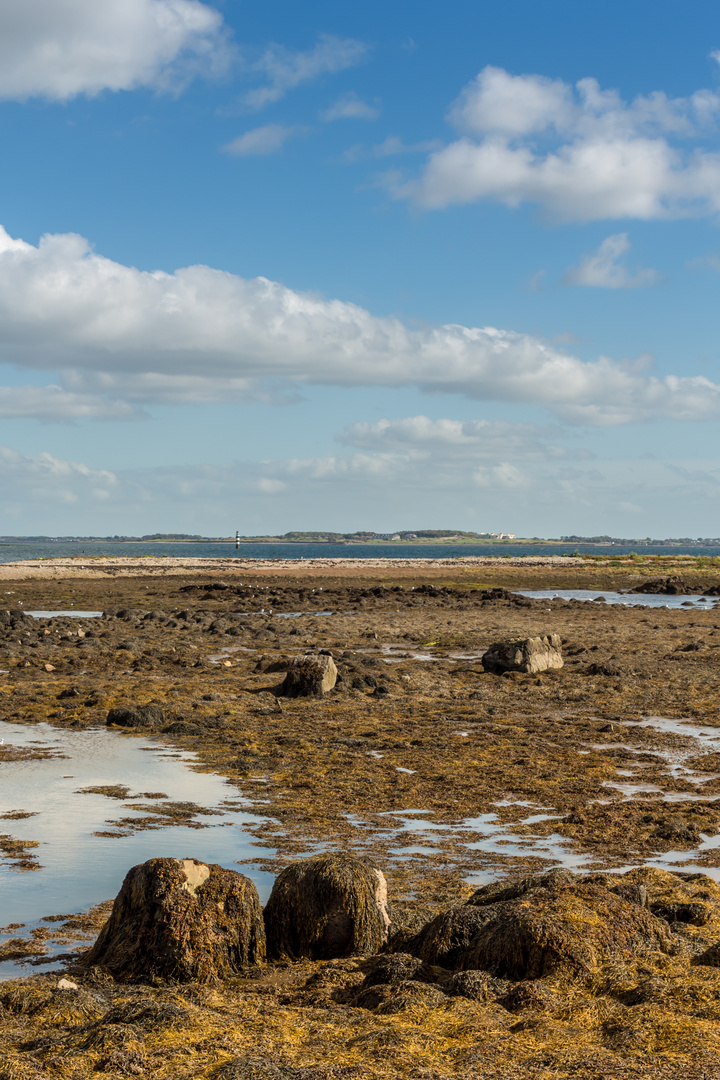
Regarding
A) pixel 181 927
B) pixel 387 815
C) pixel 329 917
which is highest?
pixel 181 927

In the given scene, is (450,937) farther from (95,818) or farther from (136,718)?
(136,718)

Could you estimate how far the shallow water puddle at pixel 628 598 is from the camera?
54.6 metres

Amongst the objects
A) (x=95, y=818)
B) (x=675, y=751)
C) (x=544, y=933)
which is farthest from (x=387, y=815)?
(x=675, y=751)

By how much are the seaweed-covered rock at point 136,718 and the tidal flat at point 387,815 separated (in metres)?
0.08

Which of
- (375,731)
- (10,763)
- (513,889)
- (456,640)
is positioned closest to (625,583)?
(456,640)

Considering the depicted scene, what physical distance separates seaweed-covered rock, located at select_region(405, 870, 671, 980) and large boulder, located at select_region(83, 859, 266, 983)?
140 centimetres

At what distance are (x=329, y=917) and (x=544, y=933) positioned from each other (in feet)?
6.22

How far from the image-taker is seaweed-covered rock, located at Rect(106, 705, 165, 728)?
18703mm

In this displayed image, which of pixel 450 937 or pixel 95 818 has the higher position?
pixel 450 937

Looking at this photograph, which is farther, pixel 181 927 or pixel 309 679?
pixel 309 679

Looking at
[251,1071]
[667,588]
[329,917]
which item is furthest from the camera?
[667,588]

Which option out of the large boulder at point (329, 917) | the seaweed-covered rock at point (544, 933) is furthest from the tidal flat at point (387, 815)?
the large boulder at point (329, 917)

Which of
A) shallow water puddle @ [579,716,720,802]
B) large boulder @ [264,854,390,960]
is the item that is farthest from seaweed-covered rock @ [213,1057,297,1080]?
shallow water puddle @ [579,716,720,802]

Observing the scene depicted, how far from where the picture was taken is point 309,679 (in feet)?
72.0
